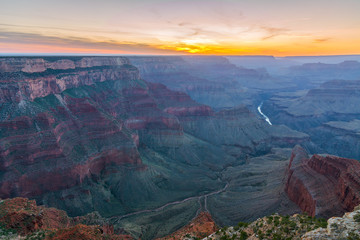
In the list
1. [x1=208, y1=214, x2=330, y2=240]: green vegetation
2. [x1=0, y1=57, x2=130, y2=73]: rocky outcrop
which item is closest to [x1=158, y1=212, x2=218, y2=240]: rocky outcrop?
[x1=208, y1=214, x2=330, y2=240]: green vegetation

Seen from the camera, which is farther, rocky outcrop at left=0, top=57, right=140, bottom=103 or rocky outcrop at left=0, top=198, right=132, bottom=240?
rocky outcrop at left=0, top=57, right=140, bottom=103

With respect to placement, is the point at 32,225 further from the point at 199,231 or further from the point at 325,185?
the point at 325,185

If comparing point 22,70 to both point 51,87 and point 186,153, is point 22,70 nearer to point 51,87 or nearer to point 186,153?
point 51,87

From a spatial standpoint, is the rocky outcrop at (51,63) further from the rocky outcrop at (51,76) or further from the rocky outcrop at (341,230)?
the rocky outcrop at (341,230)

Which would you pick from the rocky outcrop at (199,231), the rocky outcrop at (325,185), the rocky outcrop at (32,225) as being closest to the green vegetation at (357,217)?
the rocky outcrop at (199,231)

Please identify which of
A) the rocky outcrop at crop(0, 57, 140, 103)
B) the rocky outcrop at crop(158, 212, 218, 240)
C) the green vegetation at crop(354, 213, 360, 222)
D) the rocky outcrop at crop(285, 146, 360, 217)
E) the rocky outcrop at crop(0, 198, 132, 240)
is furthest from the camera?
the rocky outcrop at crop(0, 57, 140, 103)

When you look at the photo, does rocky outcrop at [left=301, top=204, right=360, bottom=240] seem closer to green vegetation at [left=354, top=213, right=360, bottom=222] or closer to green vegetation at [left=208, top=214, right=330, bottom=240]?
green vegetation at [left=354, top=213, right=360, bottom=222]

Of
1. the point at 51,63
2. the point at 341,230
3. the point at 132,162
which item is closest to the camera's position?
the point at 341,230

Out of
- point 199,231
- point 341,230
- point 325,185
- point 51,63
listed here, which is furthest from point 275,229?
point 51,63

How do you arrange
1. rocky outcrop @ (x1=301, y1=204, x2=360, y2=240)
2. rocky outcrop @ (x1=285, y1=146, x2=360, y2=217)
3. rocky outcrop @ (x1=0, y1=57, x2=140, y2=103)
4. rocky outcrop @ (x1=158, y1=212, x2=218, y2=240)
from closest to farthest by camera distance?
1. rocky outcrop @ (x1=301, y1=204, x2=360, y2=240)
2. rocky outcrop @ (x1=158, y1=212, x2=218, y2=240)
3. rocky outcrop @ (x1=285, y1=146, x2=360, y2=217)
4. rocky outcrop @ (x1=0, y1=57, x2=140, y2=103)
